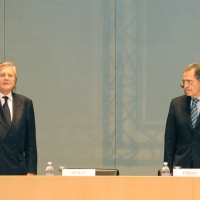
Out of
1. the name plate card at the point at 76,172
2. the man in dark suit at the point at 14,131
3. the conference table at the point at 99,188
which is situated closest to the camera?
the conference table at the point at 99,188

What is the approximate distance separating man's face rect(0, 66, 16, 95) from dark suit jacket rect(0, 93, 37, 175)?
116 mm

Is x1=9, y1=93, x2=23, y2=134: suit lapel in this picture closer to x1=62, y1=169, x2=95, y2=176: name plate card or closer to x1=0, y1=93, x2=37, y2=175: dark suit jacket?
x1=0, y1=93, x2=37, y2=175: dark suit jacket

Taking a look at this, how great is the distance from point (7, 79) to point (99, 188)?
138 centimetres

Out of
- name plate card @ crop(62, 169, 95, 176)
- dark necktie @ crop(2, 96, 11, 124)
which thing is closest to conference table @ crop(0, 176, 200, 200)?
name plate card @ crop(62, 169, 95, 176)

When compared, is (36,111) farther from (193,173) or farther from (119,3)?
(193,173)

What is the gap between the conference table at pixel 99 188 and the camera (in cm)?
326

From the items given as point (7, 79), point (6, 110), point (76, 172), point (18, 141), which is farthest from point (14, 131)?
point (76, 172)

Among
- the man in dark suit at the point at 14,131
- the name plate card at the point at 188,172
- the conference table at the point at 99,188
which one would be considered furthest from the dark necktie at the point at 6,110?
the name plate card at the point at 188,172

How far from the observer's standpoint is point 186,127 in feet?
14.0

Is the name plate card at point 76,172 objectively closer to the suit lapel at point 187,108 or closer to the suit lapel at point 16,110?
the suit lapel at point 16,110

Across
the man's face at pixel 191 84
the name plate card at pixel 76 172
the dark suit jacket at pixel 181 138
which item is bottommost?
the name plate card at pixel 76 172

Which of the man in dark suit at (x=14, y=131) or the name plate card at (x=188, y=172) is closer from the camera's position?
the name plate card at (x=188, y=172)

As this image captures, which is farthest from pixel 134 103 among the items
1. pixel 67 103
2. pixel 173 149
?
pixel 173 149

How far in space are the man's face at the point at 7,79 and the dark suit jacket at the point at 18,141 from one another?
12 cm
